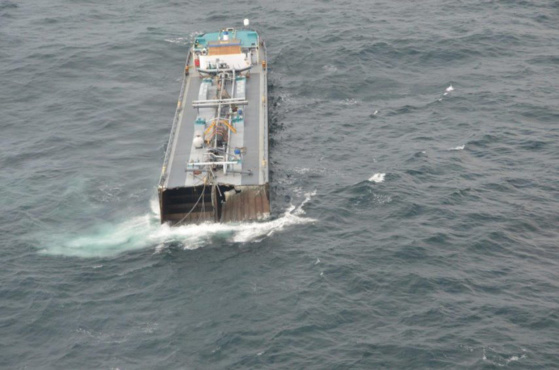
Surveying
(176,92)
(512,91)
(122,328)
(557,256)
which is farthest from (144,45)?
(557,256)

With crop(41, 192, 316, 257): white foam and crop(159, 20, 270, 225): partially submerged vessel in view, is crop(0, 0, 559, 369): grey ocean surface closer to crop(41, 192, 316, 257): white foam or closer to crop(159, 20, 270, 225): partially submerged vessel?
crop(41, 192, 316, 257): white foam

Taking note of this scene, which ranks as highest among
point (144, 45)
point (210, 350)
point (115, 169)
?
point (144, 45)

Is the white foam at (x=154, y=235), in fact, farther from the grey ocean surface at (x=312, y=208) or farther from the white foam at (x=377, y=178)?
the white foam at (x=377, y=178)

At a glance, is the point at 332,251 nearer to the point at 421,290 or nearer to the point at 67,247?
the point at 421,290

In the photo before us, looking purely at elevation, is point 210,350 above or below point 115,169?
below

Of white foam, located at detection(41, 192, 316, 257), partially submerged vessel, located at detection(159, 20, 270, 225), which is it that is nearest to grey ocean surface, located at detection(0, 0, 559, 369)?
white foam, located at detection(41, 192, 316, 257)

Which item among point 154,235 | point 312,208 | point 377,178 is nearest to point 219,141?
point 312,208

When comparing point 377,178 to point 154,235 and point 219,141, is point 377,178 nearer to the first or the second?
point 219,141
